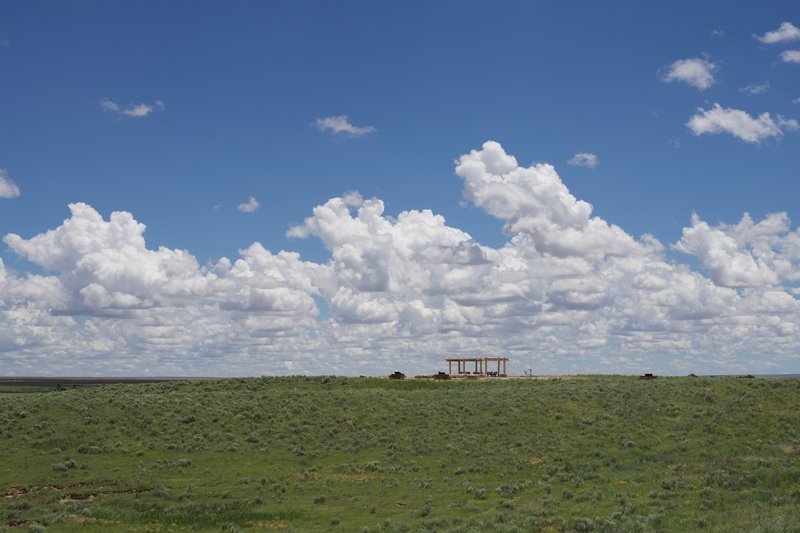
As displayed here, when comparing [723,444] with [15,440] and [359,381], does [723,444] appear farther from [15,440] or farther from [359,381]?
[15,440]

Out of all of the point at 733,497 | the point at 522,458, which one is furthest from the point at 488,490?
the point at 733,497

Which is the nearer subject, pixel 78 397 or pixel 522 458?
pixel 522 458

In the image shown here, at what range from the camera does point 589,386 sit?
69.0 metres

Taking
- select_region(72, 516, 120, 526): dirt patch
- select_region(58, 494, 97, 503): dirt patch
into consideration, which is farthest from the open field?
select_region(72, 516, 120, 526): dirt patch

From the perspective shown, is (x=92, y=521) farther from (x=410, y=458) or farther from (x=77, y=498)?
(x=410, y=458)

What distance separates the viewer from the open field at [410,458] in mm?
30219

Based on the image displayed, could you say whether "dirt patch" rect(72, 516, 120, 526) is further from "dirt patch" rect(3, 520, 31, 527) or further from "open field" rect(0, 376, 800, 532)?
"dirt patch" rect(3, 520, 31, 527)

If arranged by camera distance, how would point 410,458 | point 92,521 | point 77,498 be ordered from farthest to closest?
point 410,458 < point 77,498 < point 92,521

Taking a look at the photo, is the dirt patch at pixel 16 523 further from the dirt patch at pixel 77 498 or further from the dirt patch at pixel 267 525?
the dirt patch at pixel 267 525

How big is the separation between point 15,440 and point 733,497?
44.5 metres

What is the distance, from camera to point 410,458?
44.7 meters

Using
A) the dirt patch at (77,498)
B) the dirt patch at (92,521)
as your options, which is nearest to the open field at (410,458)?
the dirt patch at (77,498)

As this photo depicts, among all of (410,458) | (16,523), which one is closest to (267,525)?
(16,523)

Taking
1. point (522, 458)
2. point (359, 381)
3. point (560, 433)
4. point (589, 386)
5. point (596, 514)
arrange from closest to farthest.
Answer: point (596, 514) → point (522, 458) → point (560, 433) → point (589, 386) → point (359, 381)
